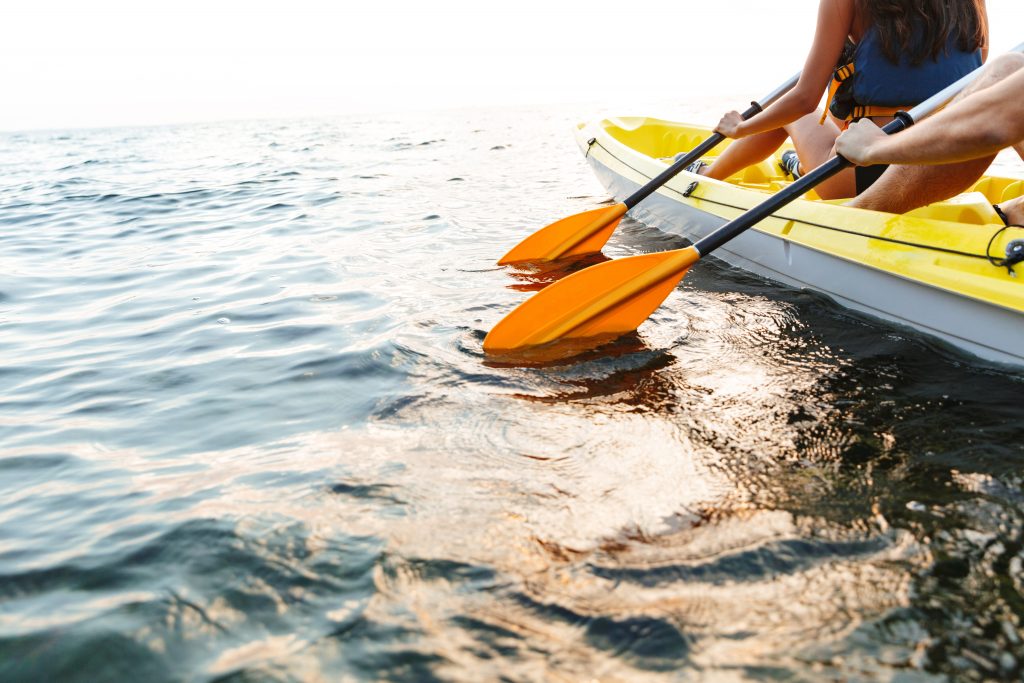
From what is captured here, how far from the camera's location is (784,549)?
1.82m

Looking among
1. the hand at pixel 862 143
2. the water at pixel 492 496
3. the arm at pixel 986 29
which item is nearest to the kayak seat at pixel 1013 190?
the arm at pixel 986 29

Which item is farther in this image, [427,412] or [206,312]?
[206,312]

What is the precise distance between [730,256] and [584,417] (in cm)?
234

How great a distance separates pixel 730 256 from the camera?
4.59m

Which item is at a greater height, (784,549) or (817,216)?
(817,216)

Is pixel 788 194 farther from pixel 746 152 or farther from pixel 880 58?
pixel 746 152

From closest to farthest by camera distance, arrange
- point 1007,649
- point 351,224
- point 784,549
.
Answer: point 1007,649, point 784,549, point 351,224

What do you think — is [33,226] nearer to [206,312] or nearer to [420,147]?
[206,312]

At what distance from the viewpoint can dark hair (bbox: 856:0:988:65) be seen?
3.40m

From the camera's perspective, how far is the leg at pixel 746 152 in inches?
191

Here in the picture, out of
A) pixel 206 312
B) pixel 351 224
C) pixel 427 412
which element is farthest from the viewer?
pixel 351 224

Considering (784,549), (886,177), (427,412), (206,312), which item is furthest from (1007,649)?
(206,312)

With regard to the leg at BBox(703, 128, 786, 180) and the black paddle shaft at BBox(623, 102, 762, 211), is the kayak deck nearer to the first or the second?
the black paddle shaft at BBox(623, 102, 762, 211)

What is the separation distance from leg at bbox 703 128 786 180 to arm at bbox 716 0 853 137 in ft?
2.22
